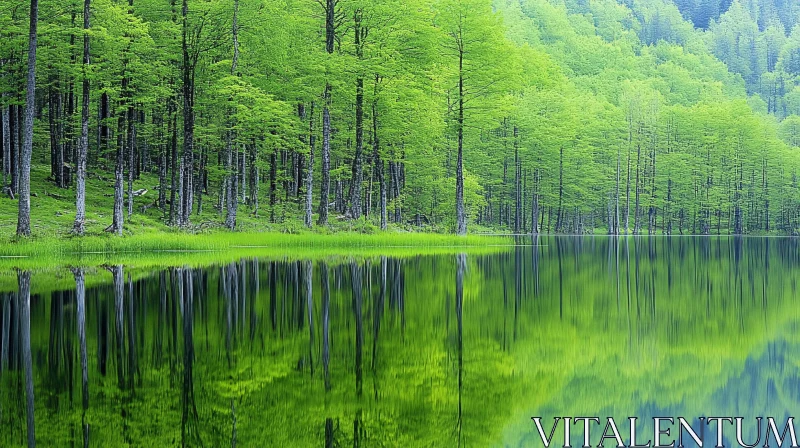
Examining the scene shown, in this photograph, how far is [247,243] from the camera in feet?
90.0

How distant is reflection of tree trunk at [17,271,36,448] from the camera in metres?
4.41

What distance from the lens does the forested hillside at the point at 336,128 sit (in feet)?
97.8

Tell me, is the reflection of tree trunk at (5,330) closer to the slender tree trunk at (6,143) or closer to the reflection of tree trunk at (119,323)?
the reflection of tree trunk at (119,323)

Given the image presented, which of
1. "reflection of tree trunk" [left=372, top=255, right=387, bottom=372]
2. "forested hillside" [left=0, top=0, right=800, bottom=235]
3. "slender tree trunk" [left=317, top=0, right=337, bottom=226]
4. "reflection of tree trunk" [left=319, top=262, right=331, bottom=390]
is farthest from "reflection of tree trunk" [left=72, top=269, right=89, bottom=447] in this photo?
"slender tree trunk" [left=317, top=0, right=337, bottom=226]

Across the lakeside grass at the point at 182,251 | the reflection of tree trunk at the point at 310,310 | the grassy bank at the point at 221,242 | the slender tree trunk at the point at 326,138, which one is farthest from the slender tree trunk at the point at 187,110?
the reflection of tree trunk at the point at 310,310

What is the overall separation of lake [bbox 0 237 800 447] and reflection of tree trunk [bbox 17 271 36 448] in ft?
0.12

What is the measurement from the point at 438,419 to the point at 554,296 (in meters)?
8.04

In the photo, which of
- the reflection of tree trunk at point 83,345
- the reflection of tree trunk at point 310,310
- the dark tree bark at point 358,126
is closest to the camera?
the reflection of tree trunk at point 83,345

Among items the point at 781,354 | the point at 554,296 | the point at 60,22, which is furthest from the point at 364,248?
the point at 781,354

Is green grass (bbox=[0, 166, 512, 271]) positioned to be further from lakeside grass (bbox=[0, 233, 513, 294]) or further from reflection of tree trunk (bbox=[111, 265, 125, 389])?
reflection of tree trunk (bbox=[111, 265, 125, 389])

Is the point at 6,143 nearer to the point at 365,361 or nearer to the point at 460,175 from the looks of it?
the point at 460,175

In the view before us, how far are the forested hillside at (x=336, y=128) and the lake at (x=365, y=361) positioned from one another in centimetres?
1490

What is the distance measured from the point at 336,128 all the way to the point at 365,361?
38031mm

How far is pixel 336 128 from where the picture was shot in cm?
4362
